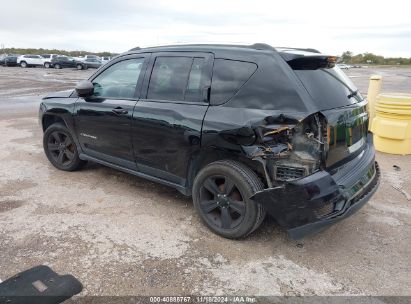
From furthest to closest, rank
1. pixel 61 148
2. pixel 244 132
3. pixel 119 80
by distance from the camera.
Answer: pixel 61 148
pixel 119 80
pixel 244 132

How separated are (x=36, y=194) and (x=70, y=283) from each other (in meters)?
2.06

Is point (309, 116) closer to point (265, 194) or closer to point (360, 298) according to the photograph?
point (265, 194)

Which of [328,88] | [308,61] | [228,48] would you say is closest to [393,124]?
[328,88]

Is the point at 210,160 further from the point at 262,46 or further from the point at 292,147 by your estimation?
the point at 262,46

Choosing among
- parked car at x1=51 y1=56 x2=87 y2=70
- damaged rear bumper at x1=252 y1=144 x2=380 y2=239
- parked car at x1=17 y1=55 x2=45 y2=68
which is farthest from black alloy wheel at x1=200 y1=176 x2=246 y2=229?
parked car at x1=17 y1=55 x2=45 y2=68

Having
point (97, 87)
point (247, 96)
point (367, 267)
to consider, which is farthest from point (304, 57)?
point (97, 87)

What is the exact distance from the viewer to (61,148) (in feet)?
17.6

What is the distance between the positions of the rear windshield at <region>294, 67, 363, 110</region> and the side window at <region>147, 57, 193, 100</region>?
1176mm

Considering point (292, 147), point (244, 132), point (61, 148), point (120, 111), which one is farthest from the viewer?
point (61, 148)

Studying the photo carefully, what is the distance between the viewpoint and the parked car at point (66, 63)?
133 feet

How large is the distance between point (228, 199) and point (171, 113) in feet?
3.43

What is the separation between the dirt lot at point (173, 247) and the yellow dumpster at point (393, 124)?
1537 mm

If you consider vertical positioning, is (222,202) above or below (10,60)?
below

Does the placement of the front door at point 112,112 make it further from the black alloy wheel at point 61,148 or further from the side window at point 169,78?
the black alloy wheel at point 61,148
